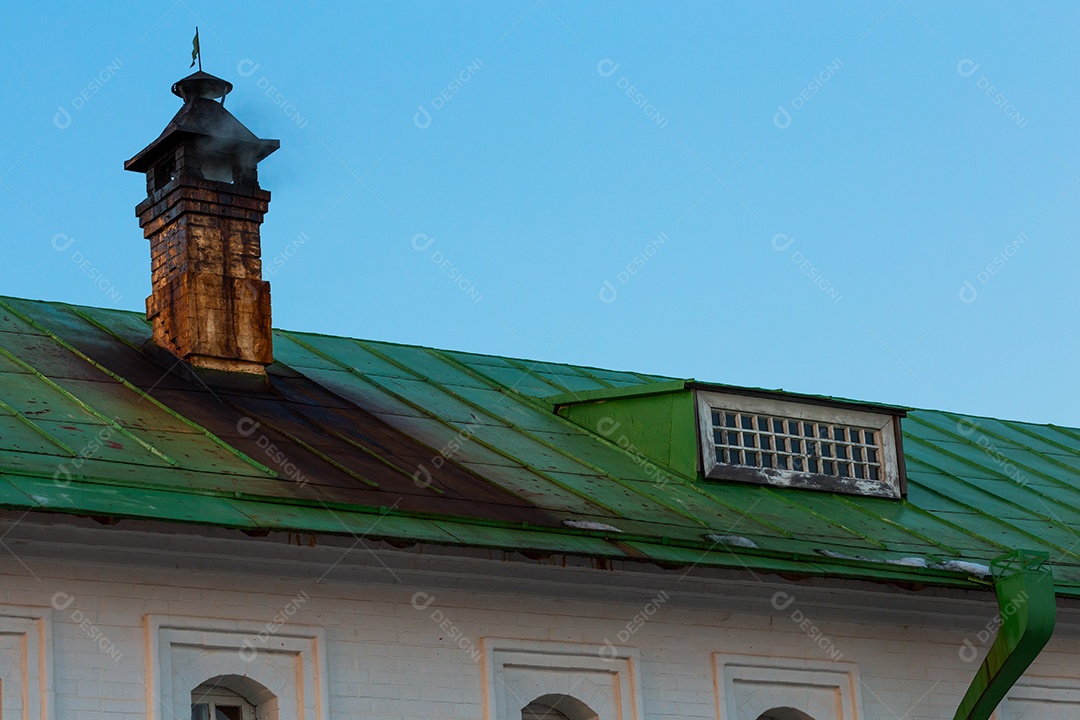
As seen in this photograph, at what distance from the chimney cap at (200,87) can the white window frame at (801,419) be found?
5.87m

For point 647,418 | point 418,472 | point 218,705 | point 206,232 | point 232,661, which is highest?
point 206,232

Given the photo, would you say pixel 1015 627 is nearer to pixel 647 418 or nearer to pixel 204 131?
pixel 647 418

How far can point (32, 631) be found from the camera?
16.3 m

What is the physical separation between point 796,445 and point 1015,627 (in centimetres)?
391

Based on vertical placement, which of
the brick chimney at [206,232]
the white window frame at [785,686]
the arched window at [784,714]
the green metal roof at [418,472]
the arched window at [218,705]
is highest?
the brick chimney at [206,232]

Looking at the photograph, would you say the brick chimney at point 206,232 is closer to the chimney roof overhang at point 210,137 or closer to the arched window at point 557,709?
the chimney roof overhang at point 210,137

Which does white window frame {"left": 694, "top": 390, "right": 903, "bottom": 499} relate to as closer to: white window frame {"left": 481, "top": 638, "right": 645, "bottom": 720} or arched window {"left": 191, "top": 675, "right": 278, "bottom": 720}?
white window frame {"left": 481, "top": 638, "right": 645, "bottom": 720}

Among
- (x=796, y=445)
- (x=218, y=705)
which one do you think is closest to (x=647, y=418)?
(x=796, y=445)

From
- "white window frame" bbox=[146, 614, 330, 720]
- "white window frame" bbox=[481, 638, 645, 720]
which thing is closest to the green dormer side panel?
"white window frame" bbox=[481, 638, 645, 720]

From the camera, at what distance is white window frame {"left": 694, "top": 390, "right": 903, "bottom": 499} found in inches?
876

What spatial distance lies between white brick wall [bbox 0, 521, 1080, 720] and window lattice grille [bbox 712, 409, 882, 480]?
8.44ft

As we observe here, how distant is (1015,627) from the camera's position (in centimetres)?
1983

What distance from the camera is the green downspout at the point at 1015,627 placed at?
64.8 feet

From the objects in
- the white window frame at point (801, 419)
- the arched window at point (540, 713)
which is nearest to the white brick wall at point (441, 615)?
the arched window at point (540, 713)
